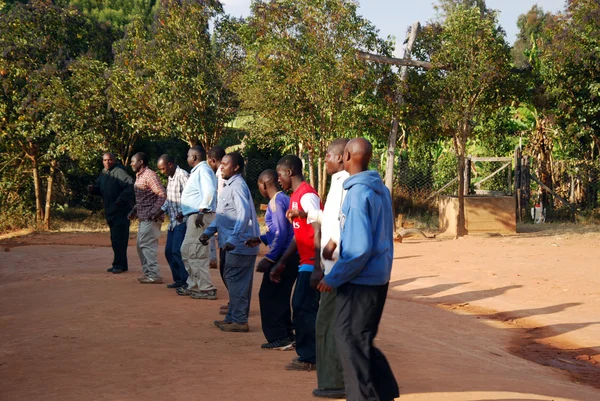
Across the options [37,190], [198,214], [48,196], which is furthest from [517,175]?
[198,214]

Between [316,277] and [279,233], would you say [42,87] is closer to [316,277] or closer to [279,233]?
[279,233]

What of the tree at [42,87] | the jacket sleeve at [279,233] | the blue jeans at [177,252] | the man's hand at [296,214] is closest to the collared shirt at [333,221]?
the man's hand at [296,214]

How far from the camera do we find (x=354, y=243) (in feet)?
14.9

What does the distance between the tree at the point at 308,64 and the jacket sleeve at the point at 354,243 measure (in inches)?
509

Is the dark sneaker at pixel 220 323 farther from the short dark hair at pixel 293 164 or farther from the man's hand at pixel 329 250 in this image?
the man's hand at pixel 329 250

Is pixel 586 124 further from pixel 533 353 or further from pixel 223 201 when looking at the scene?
pixel 223 201

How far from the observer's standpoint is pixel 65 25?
20234mm

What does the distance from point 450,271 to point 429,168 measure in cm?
1203

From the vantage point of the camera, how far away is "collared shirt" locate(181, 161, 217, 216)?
30.0 ft

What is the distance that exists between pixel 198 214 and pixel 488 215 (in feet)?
42.8

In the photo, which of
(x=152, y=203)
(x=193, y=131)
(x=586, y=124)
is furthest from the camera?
(x=586, y=124)

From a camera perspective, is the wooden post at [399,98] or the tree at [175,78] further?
the wooden post at [399,98]

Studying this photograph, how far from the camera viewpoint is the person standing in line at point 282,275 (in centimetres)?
664

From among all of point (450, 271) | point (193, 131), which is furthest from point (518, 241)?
point (193, 131)
